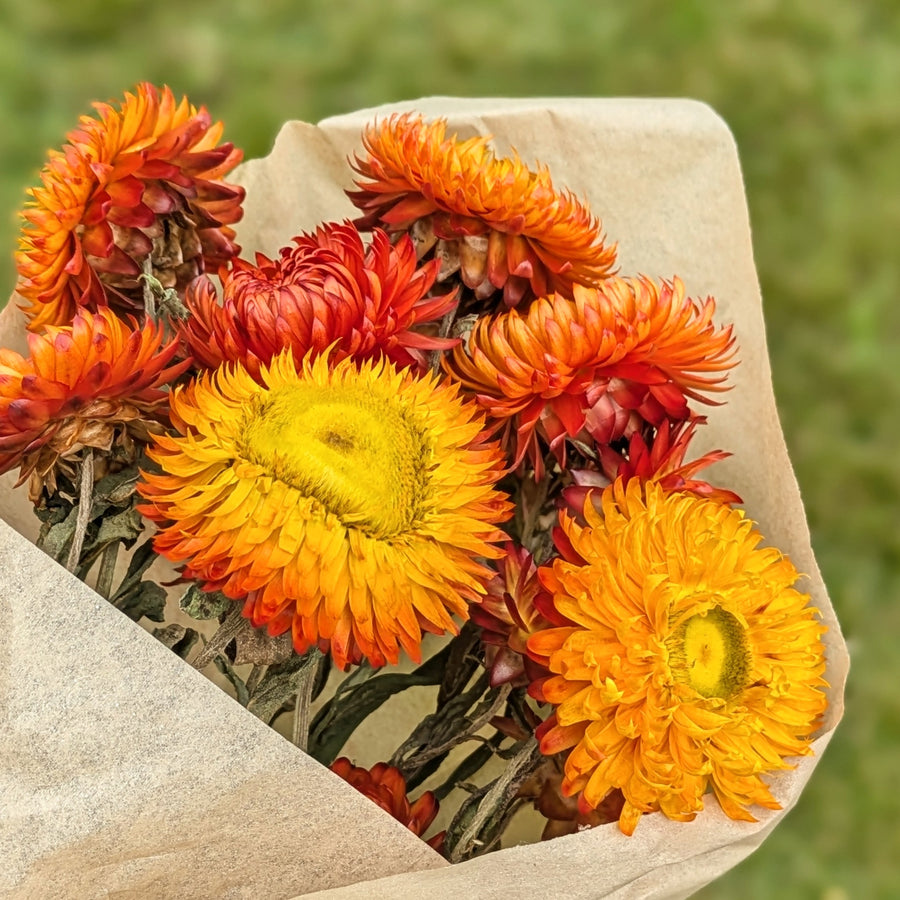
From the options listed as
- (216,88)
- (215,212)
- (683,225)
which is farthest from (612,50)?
(215,212)

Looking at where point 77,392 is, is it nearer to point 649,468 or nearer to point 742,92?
point 649,468

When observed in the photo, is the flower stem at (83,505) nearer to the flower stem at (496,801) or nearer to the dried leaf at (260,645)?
the dried leaf at (260,645)

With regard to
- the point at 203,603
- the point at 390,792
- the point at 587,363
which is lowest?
the point at 390,792

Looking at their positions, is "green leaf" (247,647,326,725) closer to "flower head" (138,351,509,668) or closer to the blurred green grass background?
"flower head" (138,351,509,668)

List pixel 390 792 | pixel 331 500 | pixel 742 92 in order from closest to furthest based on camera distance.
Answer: pixel 331 500 < pixel 390 792 < pixel 742 92

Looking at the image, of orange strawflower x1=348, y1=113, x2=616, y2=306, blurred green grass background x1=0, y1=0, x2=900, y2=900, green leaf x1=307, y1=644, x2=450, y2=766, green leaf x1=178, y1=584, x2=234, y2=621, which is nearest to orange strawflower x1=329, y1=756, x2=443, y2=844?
green leaf x1=307, y1=644, x2=450, y2=766

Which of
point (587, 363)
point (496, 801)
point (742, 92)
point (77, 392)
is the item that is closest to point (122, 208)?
point (77, 392)
